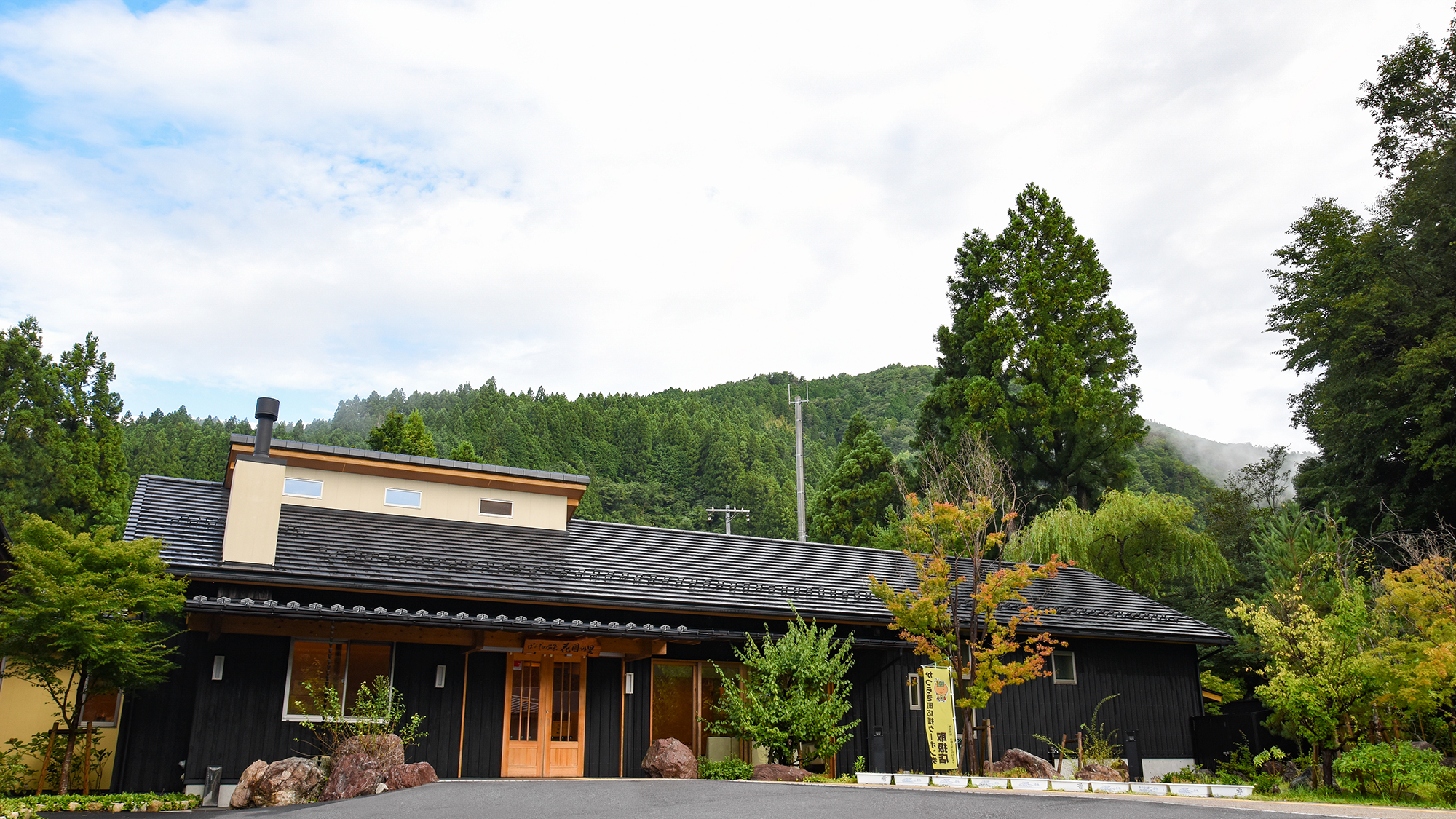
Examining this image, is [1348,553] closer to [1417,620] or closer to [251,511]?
[1417,620]

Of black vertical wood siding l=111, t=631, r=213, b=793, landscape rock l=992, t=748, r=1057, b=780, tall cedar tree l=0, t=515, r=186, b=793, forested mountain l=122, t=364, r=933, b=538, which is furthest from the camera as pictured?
forested mountain l=122, t=364, r=933, b=538

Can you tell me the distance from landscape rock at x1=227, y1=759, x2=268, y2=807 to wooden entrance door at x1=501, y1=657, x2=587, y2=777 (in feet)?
10.9

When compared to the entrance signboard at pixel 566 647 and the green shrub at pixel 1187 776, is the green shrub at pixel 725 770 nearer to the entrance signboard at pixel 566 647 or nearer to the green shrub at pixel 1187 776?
the entrance signboard at pixel 566 647

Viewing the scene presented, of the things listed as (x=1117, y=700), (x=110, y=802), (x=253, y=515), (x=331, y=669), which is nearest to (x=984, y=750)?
(x=1117, y=700)

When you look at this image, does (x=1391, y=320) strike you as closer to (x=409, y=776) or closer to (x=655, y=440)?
(x=409, y=776)

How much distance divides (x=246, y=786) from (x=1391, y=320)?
82.2 ft

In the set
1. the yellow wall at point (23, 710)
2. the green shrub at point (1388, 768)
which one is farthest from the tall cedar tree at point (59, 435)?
the green shrub at point (1388, 768)

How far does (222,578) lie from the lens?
11.7m

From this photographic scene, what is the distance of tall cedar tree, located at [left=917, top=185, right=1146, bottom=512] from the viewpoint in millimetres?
29125

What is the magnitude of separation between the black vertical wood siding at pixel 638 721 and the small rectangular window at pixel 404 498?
5119 mm

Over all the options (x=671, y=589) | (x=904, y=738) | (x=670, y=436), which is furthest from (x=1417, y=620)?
(x=670, y=436)

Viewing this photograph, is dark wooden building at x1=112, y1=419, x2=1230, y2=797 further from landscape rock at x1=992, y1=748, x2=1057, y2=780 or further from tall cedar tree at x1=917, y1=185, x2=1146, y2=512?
tall cedar tree at x1=917, y1=185, x2=1146, y2=512

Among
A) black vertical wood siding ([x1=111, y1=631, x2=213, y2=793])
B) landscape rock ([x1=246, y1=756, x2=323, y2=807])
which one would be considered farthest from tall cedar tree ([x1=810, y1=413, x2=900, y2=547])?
landscape rock ([x1=246, y1=756, x2=323, y2=807])

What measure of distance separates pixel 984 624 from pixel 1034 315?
1874 centimetres
